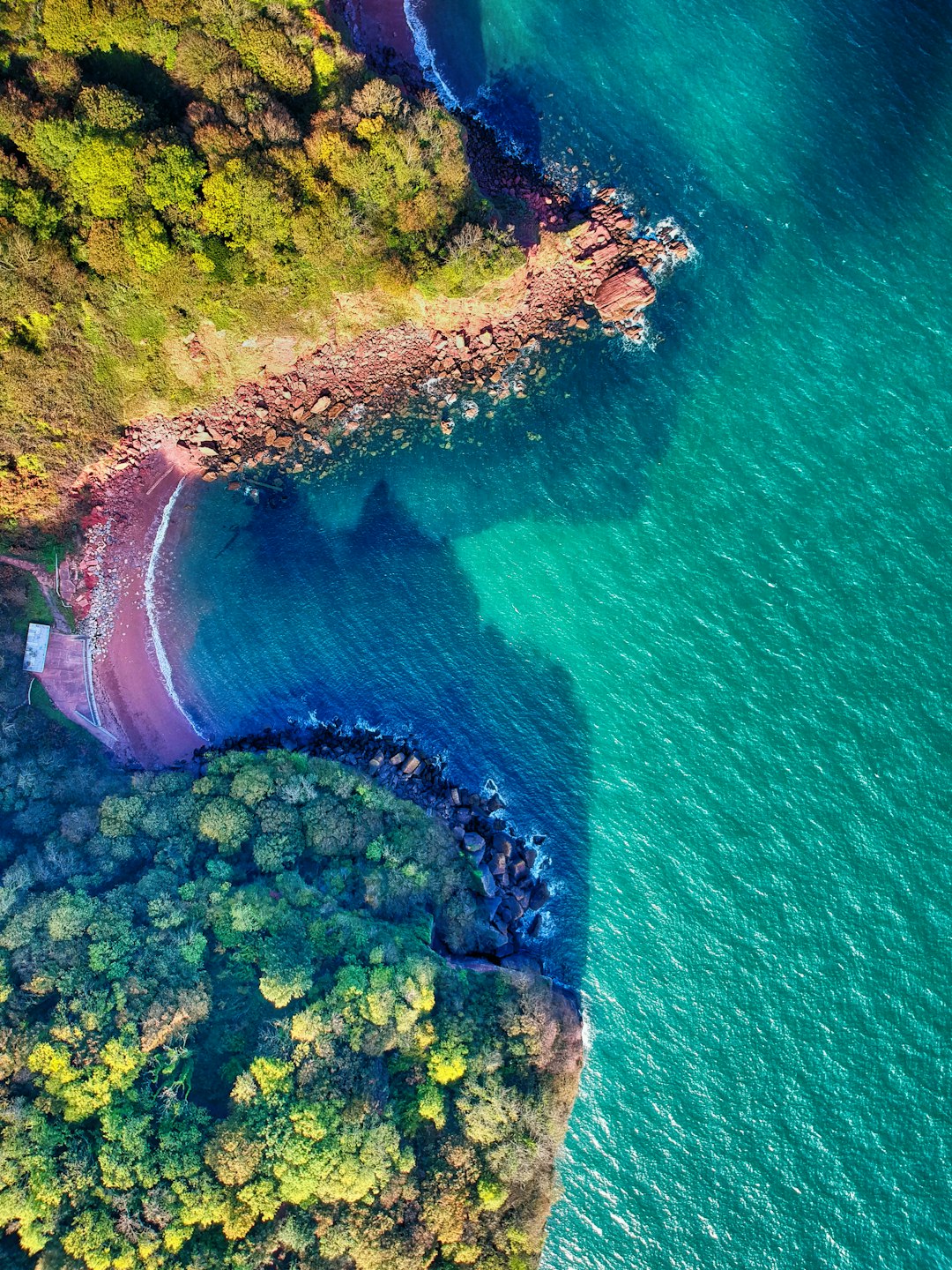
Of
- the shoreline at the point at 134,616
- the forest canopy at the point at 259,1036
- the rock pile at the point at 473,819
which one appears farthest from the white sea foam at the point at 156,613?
the forest canopy at the point at 259,1036

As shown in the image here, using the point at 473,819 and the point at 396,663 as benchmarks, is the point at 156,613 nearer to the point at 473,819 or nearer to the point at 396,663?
the point at 396,663

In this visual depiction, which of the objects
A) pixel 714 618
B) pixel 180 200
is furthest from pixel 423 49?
pixel 714 618

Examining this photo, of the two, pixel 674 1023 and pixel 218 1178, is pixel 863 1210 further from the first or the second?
pixel 218 1178

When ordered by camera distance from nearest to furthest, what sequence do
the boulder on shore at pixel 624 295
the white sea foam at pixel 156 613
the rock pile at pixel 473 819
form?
1. the rock pile at pixel 473 819
2. the boulder on shore at pixel 624 295
3. the white sea foam at pixel 156 613

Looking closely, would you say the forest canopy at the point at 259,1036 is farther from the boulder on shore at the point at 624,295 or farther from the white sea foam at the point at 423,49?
the white sea foam at the point at 423,49

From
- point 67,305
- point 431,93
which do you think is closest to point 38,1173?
point 67,305

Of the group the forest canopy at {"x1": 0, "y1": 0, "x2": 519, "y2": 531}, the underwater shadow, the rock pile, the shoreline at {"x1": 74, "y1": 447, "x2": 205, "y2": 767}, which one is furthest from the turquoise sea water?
the forest canopy at {"x1": 0, "y1": 0, "x2": 519, "y2": 531}
